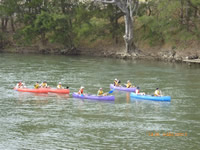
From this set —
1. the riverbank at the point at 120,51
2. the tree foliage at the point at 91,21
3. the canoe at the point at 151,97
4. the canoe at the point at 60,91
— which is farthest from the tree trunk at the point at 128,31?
the canoe at the point at 151,97

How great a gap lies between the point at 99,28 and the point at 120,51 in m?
5.71

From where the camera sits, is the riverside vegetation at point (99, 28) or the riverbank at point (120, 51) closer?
the riverside vegetation at point (99, 28)

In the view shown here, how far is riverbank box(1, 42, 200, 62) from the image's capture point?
69.6 meters

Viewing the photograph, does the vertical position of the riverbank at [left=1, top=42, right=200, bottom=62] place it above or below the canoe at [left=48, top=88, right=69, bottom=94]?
above

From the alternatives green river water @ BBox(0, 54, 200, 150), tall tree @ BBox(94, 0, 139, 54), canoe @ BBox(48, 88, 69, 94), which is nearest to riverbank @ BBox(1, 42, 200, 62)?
tall tree @ BBox(94, 0, 139, 54)

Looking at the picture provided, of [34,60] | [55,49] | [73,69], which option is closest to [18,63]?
[34,60]

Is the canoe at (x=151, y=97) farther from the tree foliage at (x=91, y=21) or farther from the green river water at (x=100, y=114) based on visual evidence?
the tree foliage at (x=91, y=21)

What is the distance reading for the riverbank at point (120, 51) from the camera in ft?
228

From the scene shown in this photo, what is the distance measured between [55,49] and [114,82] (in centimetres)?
3790

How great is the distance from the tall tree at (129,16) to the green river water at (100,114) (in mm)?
16624

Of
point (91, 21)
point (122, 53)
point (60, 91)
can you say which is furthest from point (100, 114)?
point (91, 21)

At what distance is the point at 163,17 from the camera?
223 feet

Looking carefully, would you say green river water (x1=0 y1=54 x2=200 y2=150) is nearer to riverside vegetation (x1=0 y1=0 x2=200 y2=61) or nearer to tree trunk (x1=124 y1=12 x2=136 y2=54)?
riverside vegetation (x1=0 y1=0 x2=200 y2=61)

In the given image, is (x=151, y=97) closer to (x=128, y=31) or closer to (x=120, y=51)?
(x=128, y=31)
